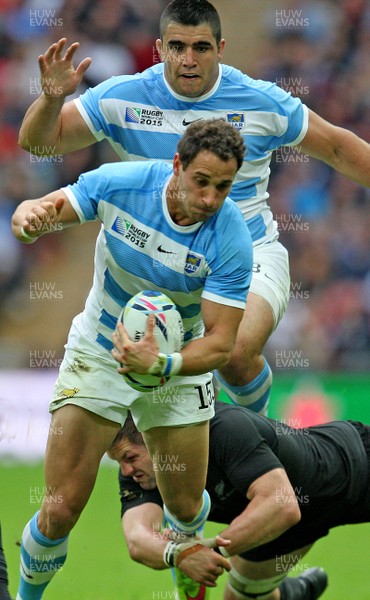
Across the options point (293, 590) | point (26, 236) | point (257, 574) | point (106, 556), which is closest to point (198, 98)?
point (26, 236)

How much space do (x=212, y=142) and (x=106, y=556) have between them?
3362mm

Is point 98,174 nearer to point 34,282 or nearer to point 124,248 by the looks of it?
point 124,248

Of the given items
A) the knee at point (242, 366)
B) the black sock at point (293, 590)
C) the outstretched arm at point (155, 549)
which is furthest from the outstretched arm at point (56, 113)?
the black sock at point (293, 590)

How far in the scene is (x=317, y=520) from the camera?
573 cm

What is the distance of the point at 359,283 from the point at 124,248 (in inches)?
279

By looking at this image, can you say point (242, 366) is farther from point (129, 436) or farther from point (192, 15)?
point (192, 15)

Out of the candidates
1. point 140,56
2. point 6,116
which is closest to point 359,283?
point 140,56

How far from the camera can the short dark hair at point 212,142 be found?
4.60m

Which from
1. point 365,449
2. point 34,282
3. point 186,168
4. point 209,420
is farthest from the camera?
point 34,282

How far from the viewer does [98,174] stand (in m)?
4.95

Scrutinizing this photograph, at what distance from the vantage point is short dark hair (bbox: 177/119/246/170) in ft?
15.1

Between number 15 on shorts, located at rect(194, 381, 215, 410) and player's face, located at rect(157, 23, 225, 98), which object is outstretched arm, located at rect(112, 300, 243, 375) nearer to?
number 15 on shorts, located at rect(194, 381, 215, 410)

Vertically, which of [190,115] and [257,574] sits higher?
[190,115]

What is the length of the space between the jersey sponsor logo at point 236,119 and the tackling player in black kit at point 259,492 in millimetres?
1523
